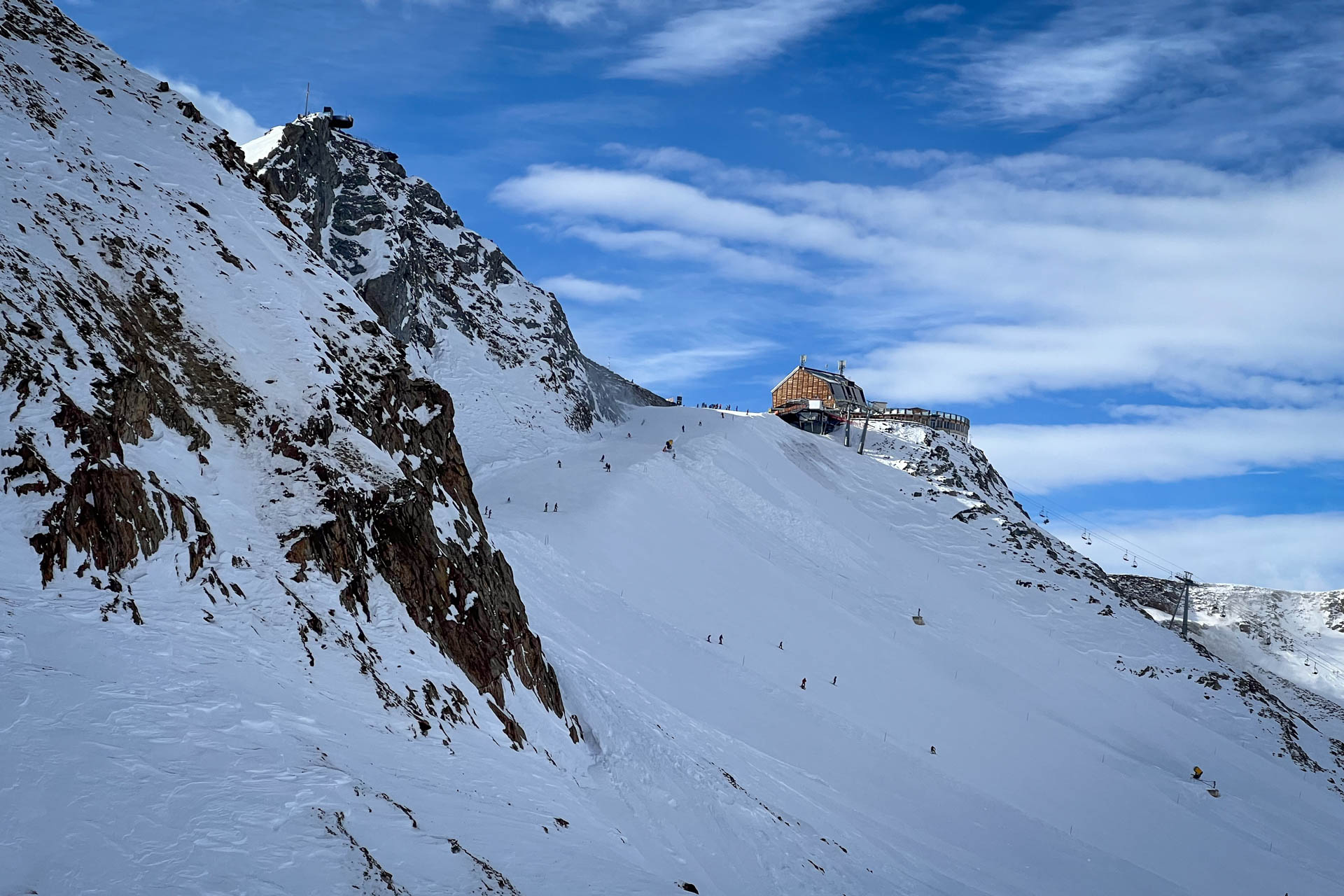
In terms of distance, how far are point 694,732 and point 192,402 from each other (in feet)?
58.0

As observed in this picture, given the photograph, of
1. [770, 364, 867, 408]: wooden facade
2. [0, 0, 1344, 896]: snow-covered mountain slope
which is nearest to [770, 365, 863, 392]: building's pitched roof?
[770, 364, 867, 408]: wooden facade

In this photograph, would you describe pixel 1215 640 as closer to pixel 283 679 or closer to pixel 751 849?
pixel 751 849

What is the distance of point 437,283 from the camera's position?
224 feet

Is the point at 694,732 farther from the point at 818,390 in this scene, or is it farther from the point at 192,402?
the point at 818,390

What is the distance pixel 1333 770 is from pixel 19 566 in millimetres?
61496

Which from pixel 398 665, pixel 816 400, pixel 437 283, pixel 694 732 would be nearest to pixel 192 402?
pixel 398 665

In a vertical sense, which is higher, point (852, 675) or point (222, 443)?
point (222, 443)

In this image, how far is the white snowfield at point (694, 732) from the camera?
11031 mm

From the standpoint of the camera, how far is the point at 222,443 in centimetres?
2050

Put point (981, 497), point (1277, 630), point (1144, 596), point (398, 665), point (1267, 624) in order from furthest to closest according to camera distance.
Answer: point (1144, 596) < point (1267, 624) < point (1277, 630) < point (981, 497) < point (398, 665)

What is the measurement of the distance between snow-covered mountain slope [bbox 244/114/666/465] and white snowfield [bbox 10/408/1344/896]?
5.45 m

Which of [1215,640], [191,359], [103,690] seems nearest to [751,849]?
[103,690]

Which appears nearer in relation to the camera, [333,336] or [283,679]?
[283,679]

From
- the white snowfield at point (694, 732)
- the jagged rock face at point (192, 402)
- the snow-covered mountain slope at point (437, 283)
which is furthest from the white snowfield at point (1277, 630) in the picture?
the jagged rock face at point (192, 402)
